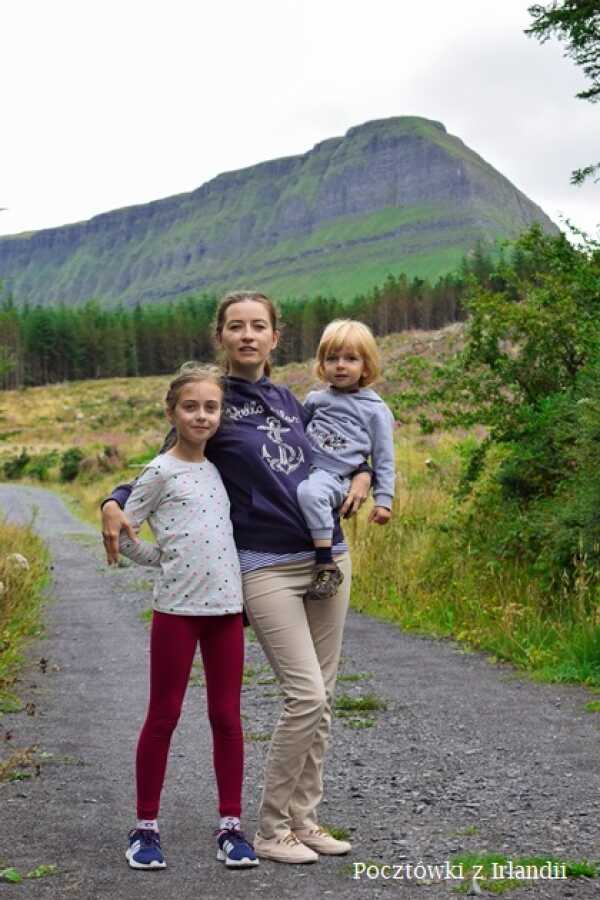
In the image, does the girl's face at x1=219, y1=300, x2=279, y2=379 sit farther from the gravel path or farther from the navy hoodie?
the gravel path

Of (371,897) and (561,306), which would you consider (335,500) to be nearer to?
(371,897)

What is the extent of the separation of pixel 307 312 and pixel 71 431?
53.4 metres

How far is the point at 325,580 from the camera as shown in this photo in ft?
12.7

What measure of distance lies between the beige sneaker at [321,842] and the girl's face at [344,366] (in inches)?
69.7

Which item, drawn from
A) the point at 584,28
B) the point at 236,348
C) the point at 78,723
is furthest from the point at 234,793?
the point at 584,28

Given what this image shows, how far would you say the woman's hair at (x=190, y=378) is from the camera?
13.1 feet

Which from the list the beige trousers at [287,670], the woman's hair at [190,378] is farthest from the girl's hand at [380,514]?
the woman's hair at [190,378]

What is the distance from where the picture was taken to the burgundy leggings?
12.8 ft

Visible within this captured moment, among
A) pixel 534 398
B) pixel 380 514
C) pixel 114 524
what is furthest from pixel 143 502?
pixel 534 398

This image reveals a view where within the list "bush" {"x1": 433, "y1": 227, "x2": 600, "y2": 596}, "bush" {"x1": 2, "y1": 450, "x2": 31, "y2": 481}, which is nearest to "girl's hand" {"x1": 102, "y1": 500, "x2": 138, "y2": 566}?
"bush" {"x1": 433, "y1": 227, "x2": 600, "y2": 596}

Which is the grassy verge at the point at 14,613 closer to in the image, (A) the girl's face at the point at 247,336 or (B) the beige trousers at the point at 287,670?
(B) the beige trousers at the point at 287,670

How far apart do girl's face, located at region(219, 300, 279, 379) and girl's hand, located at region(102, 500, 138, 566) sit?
76 cm

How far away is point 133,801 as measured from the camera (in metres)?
4.83

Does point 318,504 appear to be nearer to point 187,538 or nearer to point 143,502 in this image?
point 187,538
